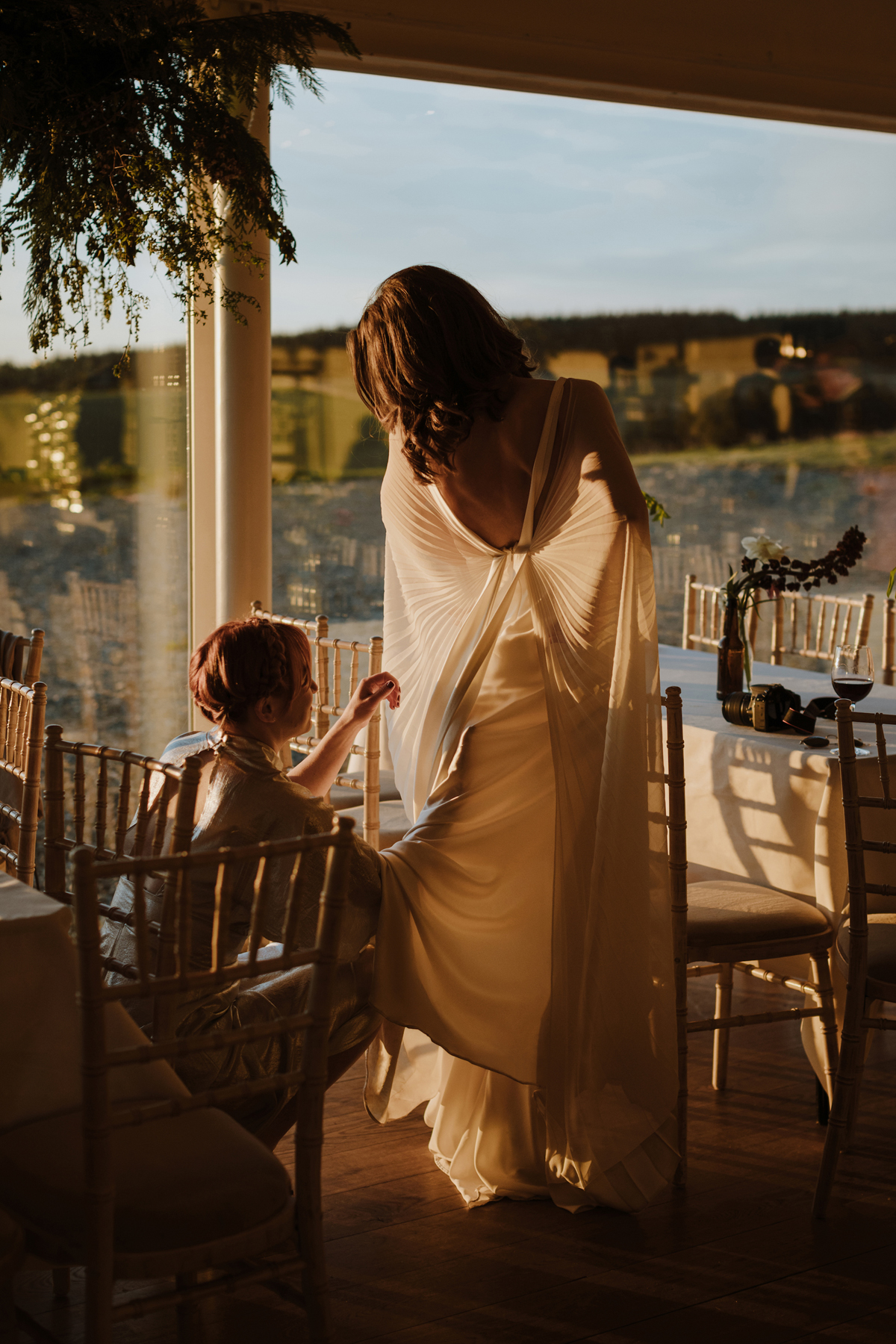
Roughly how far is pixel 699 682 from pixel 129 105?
7.18ft

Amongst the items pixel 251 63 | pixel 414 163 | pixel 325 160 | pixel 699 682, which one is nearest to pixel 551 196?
pixel 414 163

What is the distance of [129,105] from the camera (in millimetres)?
2352

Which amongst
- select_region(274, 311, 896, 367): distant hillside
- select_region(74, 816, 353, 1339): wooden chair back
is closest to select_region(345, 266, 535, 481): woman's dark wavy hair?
select_region(74, 816, 353, 1339): wooden chair back

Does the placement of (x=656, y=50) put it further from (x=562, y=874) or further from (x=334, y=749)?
(x=562, y=874)

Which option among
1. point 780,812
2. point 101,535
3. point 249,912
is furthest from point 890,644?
point 249,912

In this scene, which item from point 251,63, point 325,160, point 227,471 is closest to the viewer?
point 251,63

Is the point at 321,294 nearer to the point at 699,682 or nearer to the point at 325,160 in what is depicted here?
the point at 325,160

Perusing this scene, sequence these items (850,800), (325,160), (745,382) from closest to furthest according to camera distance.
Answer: (850,800) < (325,160) < (745,382)

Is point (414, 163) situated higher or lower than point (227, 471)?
higher

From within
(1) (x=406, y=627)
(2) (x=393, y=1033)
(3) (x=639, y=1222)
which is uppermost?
(1) (x=406, y=627)

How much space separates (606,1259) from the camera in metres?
2.23

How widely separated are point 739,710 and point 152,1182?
6.58ft

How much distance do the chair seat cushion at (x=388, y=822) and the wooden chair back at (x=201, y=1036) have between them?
1580mm

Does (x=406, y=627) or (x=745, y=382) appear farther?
(x=745, y=382)
